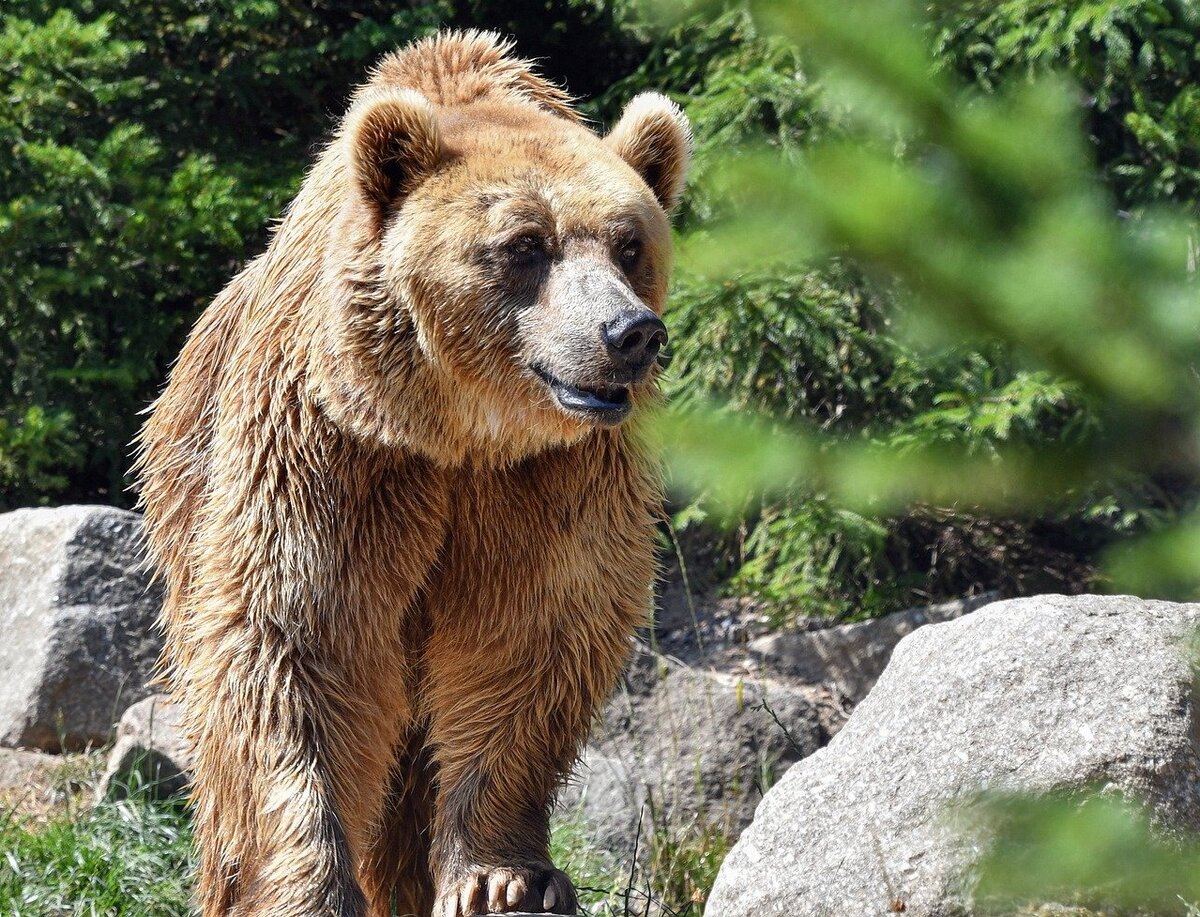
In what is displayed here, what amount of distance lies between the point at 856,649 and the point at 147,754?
3.11 meters

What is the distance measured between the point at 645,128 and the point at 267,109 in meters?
4.35

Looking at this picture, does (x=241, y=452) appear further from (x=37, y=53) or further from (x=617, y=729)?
(x=37, y=53)

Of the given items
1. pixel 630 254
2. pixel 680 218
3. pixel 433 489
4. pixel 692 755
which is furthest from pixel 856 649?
pixel 630 254

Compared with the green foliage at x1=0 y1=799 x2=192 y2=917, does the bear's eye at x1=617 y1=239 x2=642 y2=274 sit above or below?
above

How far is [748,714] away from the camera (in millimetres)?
6078

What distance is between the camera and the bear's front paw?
13.1ft

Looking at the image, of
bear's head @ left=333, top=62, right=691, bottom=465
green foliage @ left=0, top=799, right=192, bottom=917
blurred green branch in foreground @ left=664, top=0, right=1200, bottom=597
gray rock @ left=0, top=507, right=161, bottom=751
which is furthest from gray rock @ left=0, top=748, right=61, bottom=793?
blurred green branch in foreground @ left=664, top=0, right=1200, bottom=597

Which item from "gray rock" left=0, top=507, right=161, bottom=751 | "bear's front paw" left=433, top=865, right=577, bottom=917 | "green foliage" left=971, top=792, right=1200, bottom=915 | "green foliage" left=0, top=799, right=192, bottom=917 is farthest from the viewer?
"gray rock" left=0, top=507, right=161, bottom=751

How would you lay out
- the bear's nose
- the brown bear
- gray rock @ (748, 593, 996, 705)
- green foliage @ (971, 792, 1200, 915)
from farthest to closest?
1. gray rock @ (748, 593, 996, 705)
2. the brown bear
3. the bear's nose
4. green foliage @ (971, 792, 1200, 915)

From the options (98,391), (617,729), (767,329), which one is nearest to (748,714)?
(617,729)

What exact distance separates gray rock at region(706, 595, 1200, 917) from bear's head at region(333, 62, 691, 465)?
1173mm

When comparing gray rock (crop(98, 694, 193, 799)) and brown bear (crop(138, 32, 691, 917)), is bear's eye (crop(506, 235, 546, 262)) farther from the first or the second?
gray rock (crop(98, 694, 193, 799))

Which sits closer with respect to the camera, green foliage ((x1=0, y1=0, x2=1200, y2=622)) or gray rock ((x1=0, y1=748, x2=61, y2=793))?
green foliage ((x1=0, y1=0, x2=1200, y2=622))

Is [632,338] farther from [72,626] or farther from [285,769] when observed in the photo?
[72,626]
